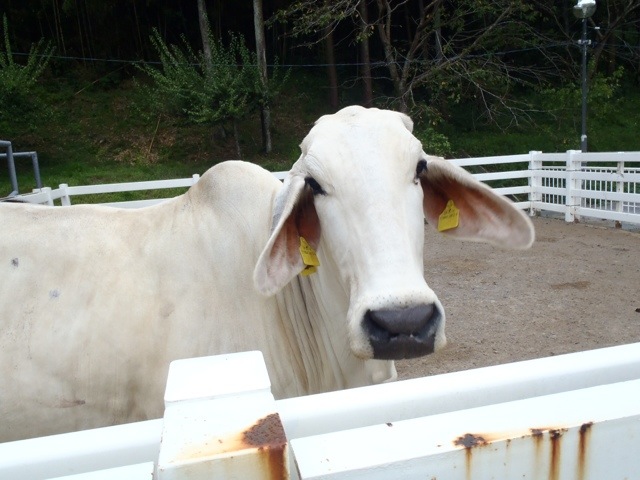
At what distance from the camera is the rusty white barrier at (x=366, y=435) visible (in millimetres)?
740

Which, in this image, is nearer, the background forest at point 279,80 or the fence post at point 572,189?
the fence post at point 572,189

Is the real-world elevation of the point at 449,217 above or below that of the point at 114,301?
above

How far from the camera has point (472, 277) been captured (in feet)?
26.5

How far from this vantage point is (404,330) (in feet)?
5.49

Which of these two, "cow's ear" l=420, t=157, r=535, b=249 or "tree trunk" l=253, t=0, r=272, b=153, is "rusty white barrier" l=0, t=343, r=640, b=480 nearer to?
"cow's ear" l=420, t=157, r=535, b=249

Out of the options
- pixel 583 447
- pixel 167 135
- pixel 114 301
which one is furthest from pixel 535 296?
pixel 167 135

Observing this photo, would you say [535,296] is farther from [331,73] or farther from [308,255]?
[331,73]

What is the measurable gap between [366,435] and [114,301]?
1864 mm

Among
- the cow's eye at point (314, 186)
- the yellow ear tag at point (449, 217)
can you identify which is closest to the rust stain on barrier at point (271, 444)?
the cow's eye at point (314, 186)

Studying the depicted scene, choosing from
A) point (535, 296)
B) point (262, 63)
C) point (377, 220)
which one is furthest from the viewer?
point (262, 63)

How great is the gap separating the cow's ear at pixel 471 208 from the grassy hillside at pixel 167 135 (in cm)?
1608

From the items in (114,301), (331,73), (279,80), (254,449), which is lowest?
(114,301)

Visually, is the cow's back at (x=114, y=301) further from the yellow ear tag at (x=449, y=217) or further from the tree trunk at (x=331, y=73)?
the tree trunk at (x=331, y=73)

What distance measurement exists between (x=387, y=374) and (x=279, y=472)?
177 centimetres
